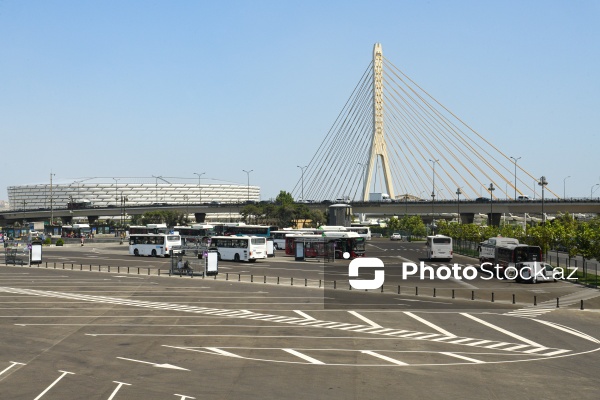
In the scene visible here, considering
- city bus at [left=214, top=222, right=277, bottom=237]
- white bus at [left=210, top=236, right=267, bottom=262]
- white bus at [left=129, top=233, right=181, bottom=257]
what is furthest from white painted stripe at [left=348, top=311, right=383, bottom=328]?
city bus at [left=214, top=222, right=277, bottom=237]

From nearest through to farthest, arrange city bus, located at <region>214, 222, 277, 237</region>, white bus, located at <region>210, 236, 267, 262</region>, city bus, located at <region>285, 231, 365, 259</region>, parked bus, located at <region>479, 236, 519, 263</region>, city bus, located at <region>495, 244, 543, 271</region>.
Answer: city bus, located at <region>495, 244, 543, 271</region> → parked bus, located at <region>479, 236, 519, 263</region> → white bus, located at <region>210, 236, 267, 262</region> → city bus, located at <region>285, 231, 365, 259</region> → city bus, located at <region>214, 222, 277, 237</region>

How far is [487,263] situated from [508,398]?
47.4 meters

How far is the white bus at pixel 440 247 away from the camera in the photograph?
260ft

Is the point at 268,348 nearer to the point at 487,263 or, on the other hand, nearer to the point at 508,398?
the point at 508,398

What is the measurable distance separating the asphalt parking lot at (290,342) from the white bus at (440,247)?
26709mm

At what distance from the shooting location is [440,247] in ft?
260

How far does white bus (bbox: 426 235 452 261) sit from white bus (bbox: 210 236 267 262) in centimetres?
1884

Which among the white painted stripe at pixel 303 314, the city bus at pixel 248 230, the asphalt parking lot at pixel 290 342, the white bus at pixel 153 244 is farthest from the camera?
the city bus at pixel 248 230

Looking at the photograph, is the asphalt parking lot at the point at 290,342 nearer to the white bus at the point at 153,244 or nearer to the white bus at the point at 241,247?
the white bus at the point at 241,247

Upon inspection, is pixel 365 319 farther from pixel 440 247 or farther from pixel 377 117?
pixel 377 117

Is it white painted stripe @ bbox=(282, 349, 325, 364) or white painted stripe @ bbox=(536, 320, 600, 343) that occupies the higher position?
white painted stripe @ bbox=(282, 349, 325, 364)

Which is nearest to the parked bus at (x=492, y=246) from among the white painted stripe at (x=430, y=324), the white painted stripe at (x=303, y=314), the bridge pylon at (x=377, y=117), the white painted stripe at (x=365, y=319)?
the white painted stripe at (x=430, y=324)

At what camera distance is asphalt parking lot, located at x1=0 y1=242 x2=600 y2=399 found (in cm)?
2212

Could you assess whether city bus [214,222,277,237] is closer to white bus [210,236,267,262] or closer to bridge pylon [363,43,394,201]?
Answer: white bus [210,236,267,262]
